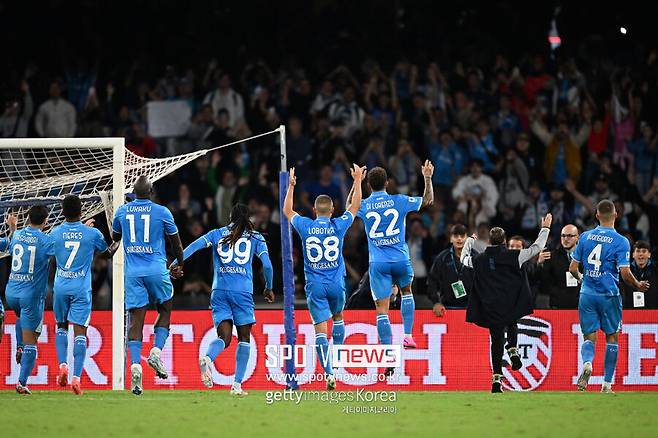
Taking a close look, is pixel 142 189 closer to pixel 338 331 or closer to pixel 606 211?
pixel 338 331

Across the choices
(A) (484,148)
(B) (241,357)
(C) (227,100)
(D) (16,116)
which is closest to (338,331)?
(B) (241,357)

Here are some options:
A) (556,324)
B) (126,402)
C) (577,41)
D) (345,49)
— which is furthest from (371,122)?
(126,402)

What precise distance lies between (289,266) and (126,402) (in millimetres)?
3120

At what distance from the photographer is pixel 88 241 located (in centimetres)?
1470

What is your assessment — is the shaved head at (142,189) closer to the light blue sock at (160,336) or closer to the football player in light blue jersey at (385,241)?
the light blue sock at (160,336)

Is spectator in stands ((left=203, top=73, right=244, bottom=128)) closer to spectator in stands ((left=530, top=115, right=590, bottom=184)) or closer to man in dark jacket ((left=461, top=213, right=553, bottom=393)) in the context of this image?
spectator in stands ((left=530, top=115, right=590, bottom=184))

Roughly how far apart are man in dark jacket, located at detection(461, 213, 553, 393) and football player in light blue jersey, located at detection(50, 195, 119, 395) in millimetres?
4774

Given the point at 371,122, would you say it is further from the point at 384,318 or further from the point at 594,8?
the point at 384,318

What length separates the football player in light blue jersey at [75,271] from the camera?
14.7 m

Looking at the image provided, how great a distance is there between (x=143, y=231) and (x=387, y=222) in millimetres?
2975

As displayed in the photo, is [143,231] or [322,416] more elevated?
[143,231]

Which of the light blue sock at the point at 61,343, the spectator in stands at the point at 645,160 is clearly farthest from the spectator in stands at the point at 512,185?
the light blue sock at the point at 61,343

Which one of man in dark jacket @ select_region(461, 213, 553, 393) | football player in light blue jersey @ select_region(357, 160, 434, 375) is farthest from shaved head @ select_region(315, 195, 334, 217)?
man in dark jacket @ select_region(461, 213, 553, 393)

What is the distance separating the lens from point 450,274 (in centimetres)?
1747
